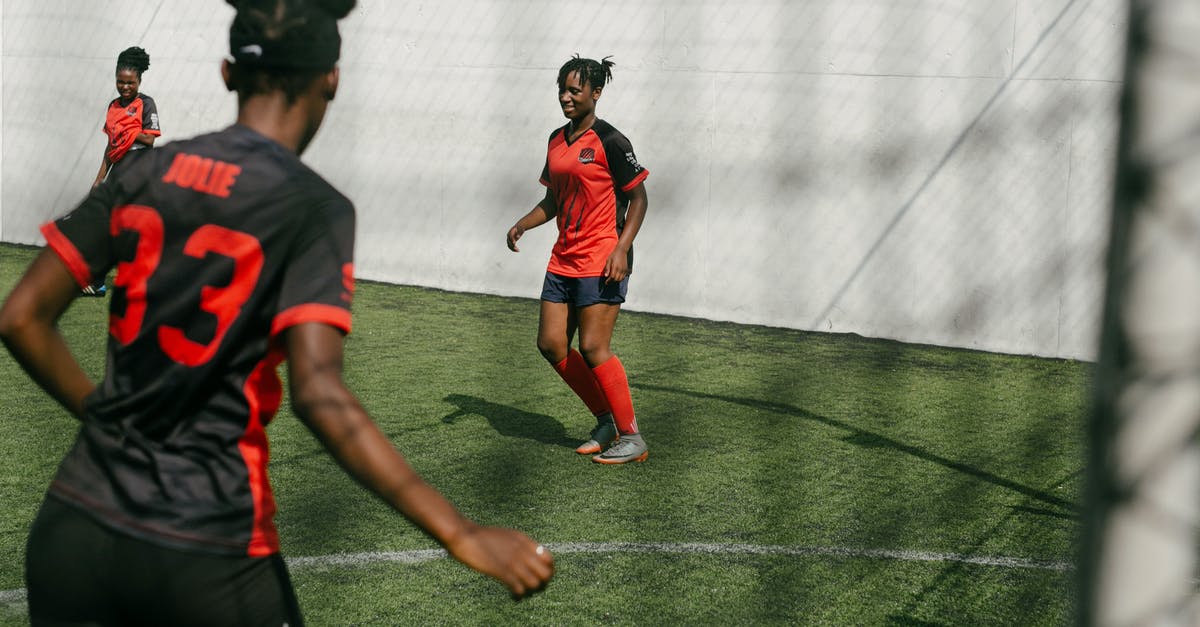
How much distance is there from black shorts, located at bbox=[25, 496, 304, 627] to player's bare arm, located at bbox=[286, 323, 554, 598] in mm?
309

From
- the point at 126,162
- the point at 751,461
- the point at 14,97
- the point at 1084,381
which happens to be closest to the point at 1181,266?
the point at 126,162

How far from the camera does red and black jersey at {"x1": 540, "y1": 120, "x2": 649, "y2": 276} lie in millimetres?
6027

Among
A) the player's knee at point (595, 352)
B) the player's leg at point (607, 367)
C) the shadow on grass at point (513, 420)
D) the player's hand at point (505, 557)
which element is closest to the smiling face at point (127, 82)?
the shadow on grass at point (513, 420)

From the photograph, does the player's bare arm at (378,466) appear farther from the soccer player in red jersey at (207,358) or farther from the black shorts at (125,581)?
the black shorts at (125,581)

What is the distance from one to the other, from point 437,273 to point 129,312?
10534 millimetres

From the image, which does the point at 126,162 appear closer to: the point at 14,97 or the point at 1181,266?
the point at 1181,266

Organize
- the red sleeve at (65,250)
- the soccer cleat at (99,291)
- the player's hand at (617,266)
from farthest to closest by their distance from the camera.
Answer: the soccer cleat at (99,291)
the player's hand at (617,266)
the red sleeve at (65,250)

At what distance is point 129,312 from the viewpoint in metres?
1.99

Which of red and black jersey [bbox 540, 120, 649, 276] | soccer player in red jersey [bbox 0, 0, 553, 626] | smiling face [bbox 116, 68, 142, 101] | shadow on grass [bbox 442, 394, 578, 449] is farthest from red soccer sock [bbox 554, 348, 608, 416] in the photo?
smiling face [bbox 116, 68, 142, 101]

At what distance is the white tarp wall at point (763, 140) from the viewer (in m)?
9.38

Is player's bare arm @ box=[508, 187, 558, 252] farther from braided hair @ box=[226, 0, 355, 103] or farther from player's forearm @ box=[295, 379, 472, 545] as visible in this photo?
player's forearm @ box=[295, 379, 472, 545]

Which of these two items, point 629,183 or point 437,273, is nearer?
point 629,183

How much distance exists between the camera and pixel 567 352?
243 inches

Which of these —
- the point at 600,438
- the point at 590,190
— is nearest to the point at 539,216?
the point at 590,190
